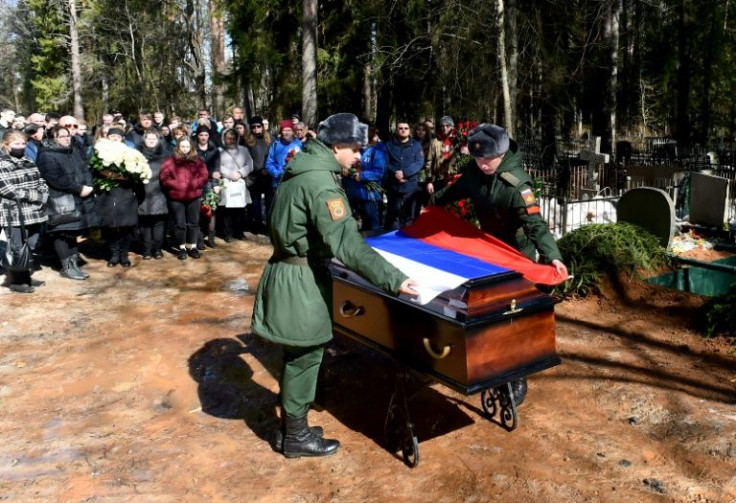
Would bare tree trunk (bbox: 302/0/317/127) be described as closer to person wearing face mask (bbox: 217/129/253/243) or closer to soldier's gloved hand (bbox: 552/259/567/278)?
person wearing face mask (bbox: 217/129/253/243)

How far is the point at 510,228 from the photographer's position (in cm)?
489

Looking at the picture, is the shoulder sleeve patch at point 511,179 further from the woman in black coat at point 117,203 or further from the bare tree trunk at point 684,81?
the bare tree trunk at point 684,81

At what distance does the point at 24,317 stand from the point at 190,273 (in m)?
→ 2.19

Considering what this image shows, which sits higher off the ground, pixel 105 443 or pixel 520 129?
pixel 520 129

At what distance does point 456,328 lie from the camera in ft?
11.3

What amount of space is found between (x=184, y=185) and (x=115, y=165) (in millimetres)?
945

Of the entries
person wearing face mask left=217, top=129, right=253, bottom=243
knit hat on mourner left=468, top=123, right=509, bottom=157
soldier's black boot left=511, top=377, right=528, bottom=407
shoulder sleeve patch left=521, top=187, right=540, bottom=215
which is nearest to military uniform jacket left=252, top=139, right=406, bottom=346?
knit hat on mourner left=468, top=123, right=509, bottom=157

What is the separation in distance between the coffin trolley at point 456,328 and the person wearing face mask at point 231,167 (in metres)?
6.28

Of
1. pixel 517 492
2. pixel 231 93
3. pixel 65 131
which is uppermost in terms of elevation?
pixel 231 93

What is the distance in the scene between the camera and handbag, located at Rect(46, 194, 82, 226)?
26.4 feet

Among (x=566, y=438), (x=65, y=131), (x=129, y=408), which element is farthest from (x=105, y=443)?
(x=65, y=131)

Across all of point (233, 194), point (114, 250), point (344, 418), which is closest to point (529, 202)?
point (344, 418)

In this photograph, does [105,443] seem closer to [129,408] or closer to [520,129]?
[129,408]

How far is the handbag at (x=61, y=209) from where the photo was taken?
8.04 metres
